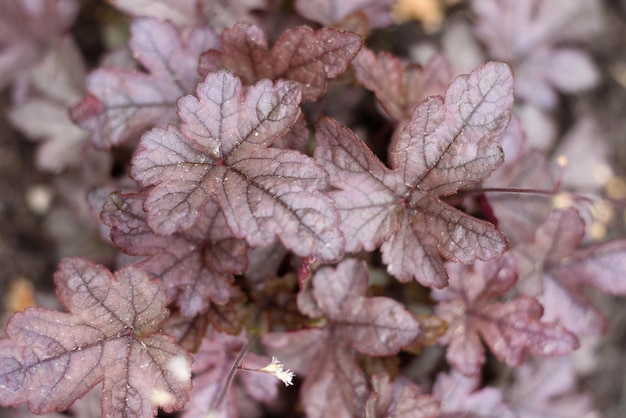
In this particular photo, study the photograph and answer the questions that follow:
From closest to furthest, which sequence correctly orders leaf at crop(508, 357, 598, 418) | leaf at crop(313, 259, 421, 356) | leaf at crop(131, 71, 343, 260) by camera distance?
leaf at crop(131, 71, 343, 260)
leaf at crop(313, 259, 421, 356)
leaf at crop(508, 357, 598, 418)

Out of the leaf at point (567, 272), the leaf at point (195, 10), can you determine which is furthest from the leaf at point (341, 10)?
the leaf at point (567, 272)

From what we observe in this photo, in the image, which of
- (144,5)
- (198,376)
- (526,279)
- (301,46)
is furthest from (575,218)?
(144,5)

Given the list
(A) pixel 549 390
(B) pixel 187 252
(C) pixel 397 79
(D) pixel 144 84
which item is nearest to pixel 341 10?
(C) pixel 397 79

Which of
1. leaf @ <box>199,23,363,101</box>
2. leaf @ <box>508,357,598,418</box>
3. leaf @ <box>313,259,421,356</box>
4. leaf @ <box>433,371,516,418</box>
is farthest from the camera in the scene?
leaf @ <box>508,357,598,418</box>

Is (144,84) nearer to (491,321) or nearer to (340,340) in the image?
(340,340)

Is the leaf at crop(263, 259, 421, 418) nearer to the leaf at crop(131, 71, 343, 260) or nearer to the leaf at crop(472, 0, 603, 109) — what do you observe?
the leaf at crop(131, 71, 343, 260)

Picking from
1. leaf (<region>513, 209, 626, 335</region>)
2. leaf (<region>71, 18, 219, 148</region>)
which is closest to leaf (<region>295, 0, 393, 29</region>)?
leaf (<region>71, 18, 219, 148</region>)
